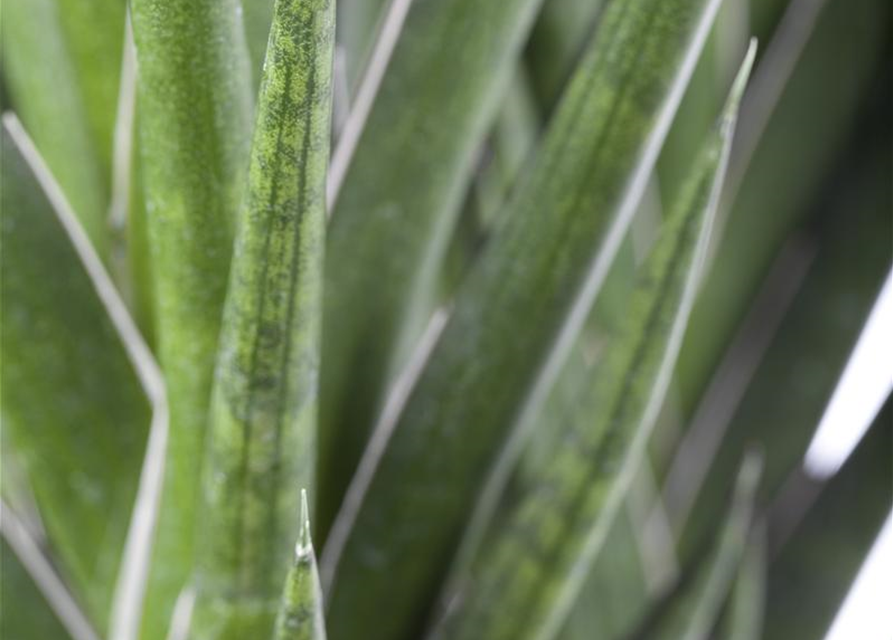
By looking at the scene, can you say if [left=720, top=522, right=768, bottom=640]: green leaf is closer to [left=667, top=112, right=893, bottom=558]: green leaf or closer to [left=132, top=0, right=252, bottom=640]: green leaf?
[left=667, top=112, right=893, bottom=558]: green leaf

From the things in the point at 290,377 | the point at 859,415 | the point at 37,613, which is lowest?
the point at 37,613

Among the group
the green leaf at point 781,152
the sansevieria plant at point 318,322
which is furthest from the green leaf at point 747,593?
the green leaf at point 781,152

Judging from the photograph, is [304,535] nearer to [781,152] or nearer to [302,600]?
[302,600]

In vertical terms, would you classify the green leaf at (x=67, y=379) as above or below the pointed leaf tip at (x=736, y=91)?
below


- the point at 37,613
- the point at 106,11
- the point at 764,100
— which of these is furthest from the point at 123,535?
the point at 764,100

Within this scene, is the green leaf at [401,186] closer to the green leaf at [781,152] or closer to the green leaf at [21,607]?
the green leaf at [21,607]

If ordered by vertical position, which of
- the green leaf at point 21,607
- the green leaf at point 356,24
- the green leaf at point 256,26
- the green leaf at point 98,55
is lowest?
the green leaf at point 21,607

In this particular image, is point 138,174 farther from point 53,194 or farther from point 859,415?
point 859,415
